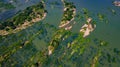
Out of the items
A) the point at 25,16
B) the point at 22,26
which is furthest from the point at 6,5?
the point at 22,26

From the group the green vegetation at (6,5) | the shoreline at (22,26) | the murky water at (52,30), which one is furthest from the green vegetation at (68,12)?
the green vegetation at (6,5)

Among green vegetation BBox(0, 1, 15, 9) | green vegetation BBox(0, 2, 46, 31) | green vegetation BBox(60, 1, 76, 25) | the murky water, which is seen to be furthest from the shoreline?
green vegetation BBox(0, 1, 15, 9)

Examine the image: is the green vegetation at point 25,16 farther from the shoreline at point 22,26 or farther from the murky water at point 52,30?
the murky water at point 52,30

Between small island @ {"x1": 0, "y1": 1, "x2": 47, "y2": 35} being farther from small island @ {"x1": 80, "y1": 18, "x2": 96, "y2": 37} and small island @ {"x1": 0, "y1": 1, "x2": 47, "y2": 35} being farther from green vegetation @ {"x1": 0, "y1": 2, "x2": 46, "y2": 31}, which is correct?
small island @ {"x1": 80, "y1": 18, "x2": 96, "y2": 37}

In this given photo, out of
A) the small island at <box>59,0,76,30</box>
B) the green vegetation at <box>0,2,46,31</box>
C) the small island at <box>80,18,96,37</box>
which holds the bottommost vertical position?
the small island at <box>80,18,96,37</box>

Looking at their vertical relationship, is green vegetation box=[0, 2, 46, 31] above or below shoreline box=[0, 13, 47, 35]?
above
